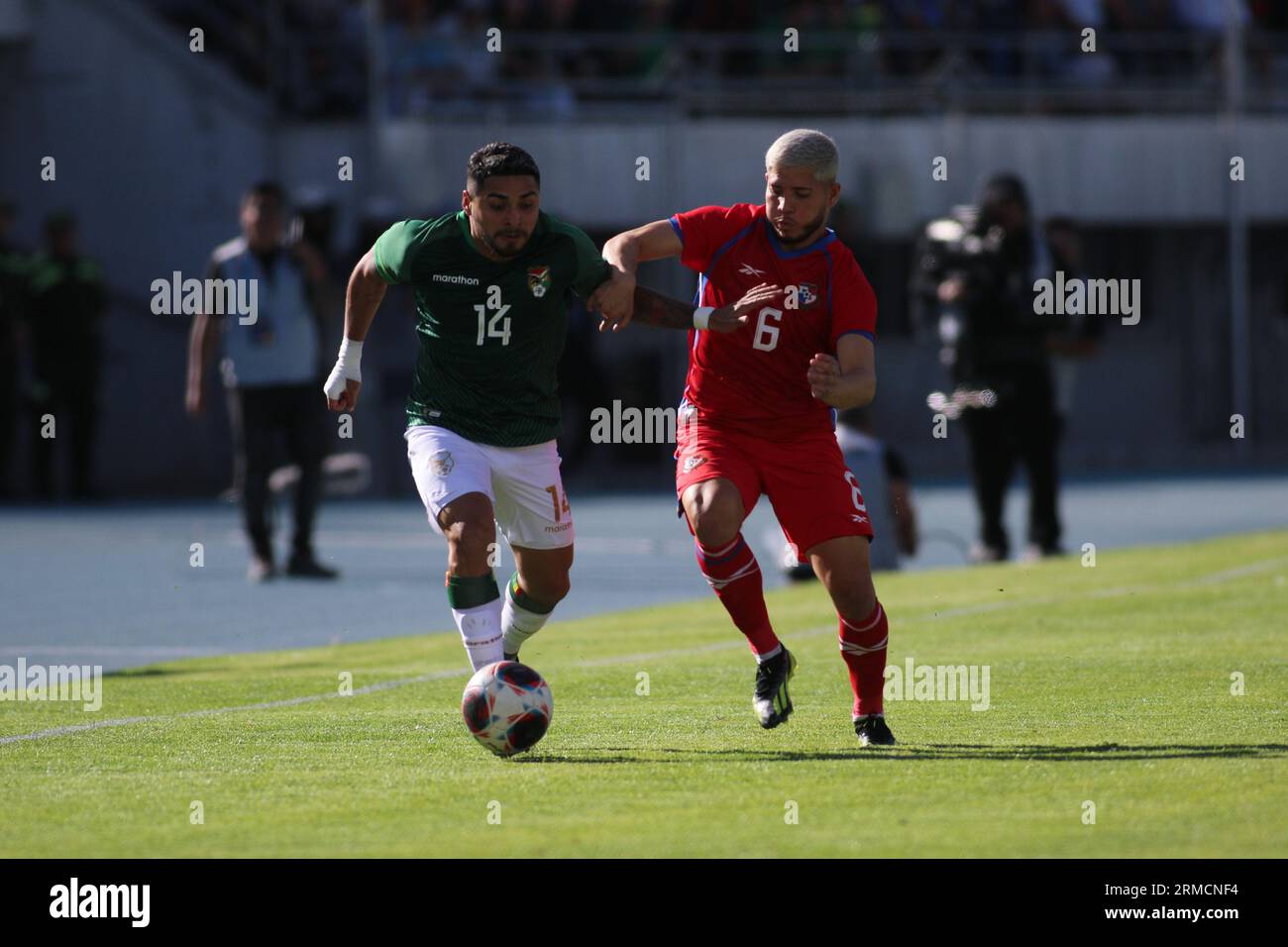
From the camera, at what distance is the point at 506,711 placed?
7.36 metres

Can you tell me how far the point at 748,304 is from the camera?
770 centimetres

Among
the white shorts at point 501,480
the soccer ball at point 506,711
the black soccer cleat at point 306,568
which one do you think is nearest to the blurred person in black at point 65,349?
the black soccer cleat at point 306,568

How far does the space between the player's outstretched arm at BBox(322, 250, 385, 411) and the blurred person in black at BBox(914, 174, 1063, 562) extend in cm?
835

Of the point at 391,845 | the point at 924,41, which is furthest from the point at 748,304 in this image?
the point at 924,41

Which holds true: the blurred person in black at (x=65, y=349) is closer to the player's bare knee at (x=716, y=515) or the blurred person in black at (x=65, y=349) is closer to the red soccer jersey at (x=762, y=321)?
the red soccer jersey at (x=762, y=321)

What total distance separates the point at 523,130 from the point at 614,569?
11.3 metres

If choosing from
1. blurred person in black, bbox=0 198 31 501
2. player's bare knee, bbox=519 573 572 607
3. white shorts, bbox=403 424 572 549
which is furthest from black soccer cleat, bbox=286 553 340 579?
blurred person in black, bbox=0 198 31 501

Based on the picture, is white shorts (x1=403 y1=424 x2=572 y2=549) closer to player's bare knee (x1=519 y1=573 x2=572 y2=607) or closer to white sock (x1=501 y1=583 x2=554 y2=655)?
player's bare knee (x1=519 y1=573 x2=572 y2=607)

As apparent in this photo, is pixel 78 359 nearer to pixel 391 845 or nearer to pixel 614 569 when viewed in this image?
pixel 614 569

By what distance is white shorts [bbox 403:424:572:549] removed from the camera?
799 centimetres

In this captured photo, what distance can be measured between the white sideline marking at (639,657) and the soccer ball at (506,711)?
68.2 inches

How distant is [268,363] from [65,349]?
30.3ft

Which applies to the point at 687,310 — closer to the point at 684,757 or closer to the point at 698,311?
the point at 698,311

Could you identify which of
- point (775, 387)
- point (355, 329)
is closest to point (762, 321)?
point (775, 387)
